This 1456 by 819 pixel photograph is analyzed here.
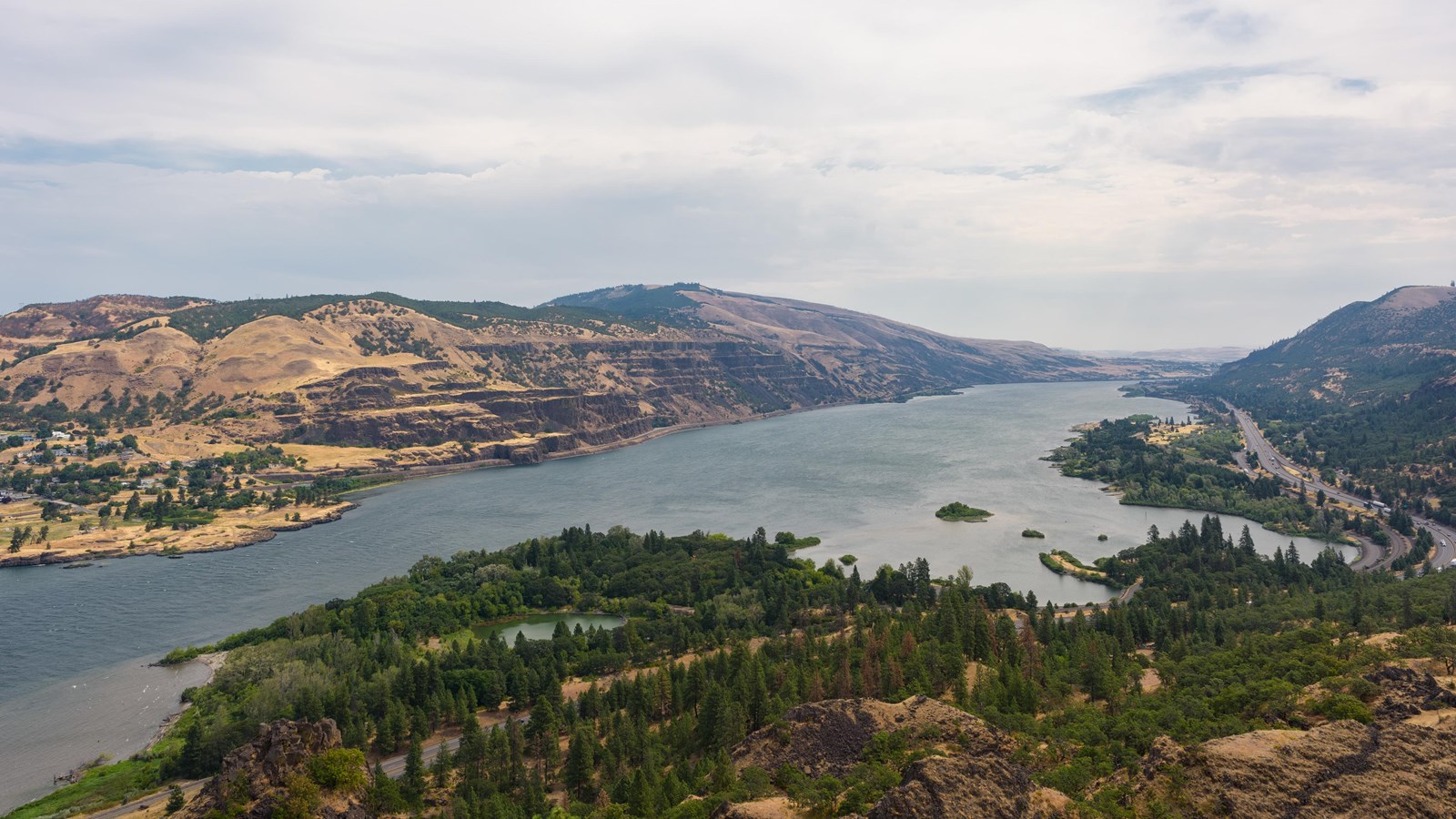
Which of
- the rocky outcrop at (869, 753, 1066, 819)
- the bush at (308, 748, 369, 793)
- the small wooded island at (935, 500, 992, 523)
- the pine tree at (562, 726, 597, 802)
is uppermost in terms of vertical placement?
the rocky outcrop at (869, 753, 1066, 819)

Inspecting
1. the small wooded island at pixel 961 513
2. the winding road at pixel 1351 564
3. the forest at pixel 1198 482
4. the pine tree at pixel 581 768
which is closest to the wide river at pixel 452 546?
the small wooded island at pixel 961 513

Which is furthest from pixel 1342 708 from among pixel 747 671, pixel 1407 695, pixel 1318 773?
pixel 747 671

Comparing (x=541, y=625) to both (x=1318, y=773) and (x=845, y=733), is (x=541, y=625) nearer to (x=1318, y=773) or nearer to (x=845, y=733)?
(x=845, y=733)

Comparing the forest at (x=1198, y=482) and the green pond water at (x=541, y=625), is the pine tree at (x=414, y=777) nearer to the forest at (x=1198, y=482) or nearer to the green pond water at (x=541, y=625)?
the green pond water at (x=541, y=625)

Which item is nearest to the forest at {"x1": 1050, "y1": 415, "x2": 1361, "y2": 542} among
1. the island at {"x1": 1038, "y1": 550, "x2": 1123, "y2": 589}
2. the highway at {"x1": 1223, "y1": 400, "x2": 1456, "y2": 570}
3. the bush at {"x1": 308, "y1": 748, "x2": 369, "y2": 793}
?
the highway at {"x1": 1223, "y1": 400, "x2": 1456, "y2": 570}

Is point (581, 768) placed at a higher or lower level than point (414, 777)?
higher

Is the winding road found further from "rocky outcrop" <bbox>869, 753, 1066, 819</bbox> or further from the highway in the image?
"rocky outcrop" <bbox>869, 753, 1066, 819</bbox>
